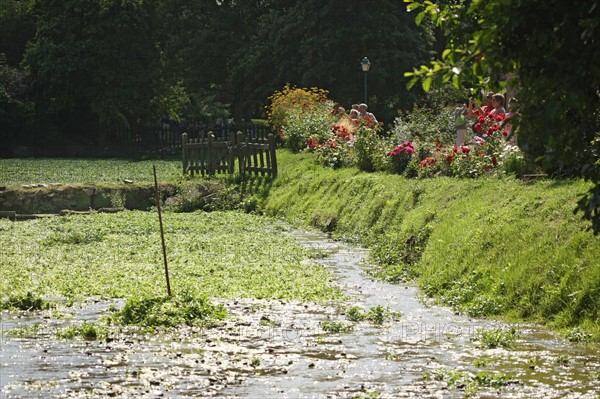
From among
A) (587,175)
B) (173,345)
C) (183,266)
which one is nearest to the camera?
(587,175)

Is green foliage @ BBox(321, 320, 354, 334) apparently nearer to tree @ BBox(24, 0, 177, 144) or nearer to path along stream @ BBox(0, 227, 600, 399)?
path along stream @ BBox(0, 227, 600, 399)

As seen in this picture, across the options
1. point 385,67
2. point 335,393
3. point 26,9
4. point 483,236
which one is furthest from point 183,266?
point 26,9

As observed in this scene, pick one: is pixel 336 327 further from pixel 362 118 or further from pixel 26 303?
pixel 362 118

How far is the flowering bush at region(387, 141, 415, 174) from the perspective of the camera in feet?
85.1

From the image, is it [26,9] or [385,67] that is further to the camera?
[26,9]

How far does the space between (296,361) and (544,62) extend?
4.93 meters

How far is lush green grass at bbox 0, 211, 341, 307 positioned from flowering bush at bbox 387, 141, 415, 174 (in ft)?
10.7

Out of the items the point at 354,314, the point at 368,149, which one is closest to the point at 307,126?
the point at 368,149

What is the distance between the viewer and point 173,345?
12.4 metres

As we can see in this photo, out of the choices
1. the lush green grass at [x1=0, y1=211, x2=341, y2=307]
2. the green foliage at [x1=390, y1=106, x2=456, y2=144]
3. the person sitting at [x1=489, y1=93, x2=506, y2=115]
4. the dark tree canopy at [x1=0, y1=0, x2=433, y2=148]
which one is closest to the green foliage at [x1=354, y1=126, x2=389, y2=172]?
the green foliage at [x1=390, y1=106, x2=456, y2=144]

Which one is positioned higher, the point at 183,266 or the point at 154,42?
the point at 154,42

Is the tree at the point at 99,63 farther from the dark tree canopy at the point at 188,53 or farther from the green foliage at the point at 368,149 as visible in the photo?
the green foliage at the point at 368,149

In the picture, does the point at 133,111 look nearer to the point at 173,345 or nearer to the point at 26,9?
the point at 26,9

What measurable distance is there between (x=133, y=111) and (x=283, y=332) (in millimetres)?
47198
